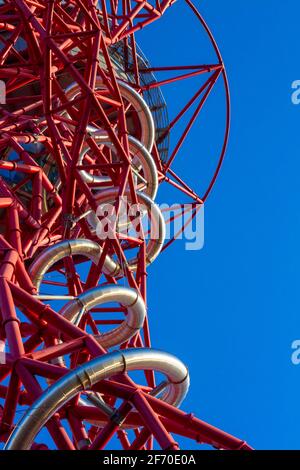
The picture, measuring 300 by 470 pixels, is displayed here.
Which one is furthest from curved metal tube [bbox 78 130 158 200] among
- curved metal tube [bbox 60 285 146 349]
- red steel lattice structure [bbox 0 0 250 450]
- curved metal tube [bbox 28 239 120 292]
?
curved metal tube [bbox 60 285 146 349]

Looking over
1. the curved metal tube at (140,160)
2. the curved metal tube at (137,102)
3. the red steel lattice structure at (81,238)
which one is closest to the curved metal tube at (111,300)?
the red steel lattice structure at (81,238)

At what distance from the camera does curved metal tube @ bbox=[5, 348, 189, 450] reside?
14.0 metres

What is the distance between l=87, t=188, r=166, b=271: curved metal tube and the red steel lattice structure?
0.04 metres

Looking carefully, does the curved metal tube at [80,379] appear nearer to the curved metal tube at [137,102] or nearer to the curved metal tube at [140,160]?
the curved metal tube at [140,160]

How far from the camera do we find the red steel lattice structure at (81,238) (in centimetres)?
1512

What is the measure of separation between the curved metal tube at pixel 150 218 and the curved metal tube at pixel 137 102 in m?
3.22

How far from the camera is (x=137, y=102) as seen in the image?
27.2 meters

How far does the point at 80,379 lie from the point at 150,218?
36.5 ft

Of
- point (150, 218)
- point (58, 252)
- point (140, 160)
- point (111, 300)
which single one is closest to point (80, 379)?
point (111, 300)

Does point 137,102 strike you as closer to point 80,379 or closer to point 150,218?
point 150,218

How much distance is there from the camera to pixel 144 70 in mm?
32094

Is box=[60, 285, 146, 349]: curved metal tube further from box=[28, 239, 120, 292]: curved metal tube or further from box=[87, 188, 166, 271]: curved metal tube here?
box=[87, 188, 166, 271]: curved metal tube

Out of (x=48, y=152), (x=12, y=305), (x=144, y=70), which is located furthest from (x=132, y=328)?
(x=144, y=70)

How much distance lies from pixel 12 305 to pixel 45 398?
2.46 m
